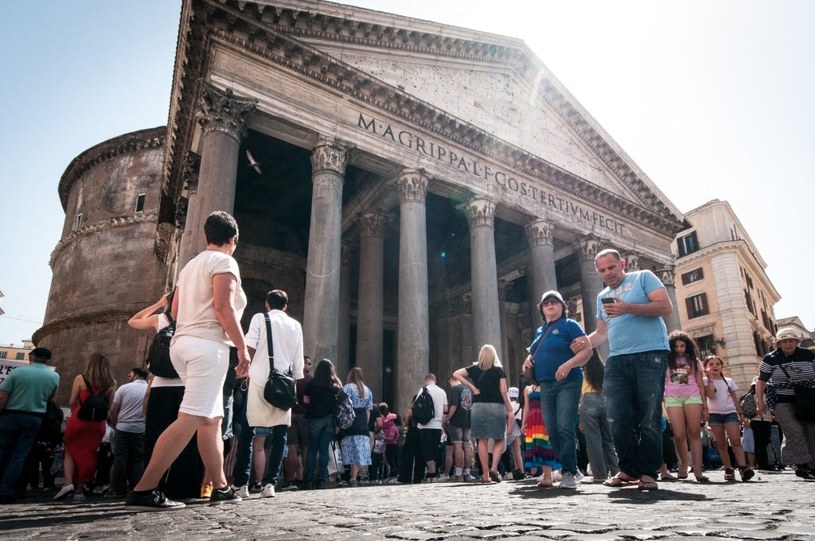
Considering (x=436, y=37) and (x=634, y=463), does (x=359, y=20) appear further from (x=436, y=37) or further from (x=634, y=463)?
(x=634, y=463)

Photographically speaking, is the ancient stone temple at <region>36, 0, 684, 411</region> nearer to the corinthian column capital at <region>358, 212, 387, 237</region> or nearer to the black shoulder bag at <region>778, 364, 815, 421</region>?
the corinthian column capital at <region>358, 212, 387, 237</region>

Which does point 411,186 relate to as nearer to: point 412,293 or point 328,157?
point 328,157

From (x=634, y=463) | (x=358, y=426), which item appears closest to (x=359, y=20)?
(x=358, y=426)

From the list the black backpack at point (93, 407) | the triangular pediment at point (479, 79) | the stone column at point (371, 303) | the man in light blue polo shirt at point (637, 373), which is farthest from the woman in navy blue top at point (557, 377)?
the triangular pediment at point (479, 79)

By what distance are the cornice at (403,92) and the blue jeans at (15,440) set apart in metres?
8.08

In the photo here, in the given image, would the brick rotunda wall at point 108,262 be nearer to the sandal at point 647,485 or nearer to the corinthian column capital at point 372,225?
the corinthian column capital at point 372,225

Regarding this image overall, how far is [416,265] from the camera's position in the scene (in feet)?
40.4

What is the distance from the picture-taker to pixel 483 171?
15055 millimetres

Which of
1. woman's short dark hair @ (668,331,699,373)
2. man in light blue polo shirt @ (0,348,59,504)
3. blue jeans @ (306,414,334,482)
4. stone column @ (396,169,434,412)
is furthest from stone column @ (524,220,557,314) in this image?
man in light blue polo shirt @ (0,348,59,504)

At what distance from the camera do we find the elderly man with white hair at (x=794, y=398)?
211 inches

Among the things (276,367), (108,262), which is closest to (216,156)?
(276,367)

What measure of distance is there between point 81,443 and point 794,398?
7.98m

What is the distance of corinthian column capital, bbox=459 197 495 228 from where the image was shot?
1455cm

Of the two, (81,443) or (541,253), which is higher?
(541,253)
